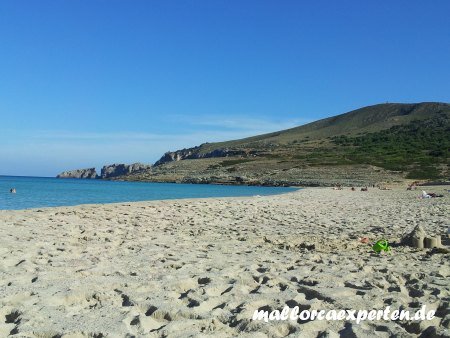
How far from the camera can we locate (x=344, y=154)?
95.8 m

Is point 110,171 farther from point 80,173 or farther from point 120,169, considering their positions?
point 80,173

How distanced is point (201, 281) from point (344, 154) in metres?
94.3

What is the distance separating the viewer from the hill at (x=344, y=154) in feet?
221

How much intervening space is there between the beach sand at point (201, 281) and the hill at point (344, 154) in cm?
5118

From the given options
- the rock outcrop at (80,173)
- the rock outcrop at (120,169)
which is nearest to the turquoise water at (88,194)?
the rock outcrop at (120,169)

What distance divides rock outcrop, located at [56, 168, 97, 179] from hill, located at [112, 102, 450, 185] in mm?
43669

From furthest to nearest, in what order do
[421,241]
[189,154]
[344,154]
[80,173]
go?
[80,173]
[189,154]
[344,154]
[421,241]

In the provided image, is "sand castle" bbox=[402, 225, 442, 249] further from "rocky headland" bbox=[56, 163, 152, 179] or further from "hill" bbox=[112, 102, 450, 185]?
"rocky headland" bbox=[56, 163, 152, 179]

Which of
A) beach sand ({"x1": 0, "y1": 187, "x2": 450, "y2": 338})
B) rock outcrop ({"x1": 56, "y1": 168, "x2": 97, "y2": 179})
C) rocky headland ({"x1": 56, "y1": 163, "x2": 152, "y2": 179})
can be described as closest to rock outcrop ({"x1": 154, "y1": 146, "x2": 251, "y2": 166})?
rocky headland ({"x1": 56, "y1": 163, "x2": 152, "y2": 179})

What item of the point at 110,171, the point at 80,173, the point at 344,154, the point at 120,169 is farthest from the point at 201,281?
the point at 80,173

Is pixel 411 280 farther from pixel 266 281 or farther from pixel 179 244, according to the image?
pixel 179 244

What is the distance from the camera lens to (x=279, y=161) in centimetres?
9256

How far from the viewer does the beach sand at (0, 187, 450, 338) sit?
4.06m

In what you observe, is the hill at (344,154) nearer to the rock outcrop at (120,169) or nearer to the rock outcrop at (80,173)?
the rock outcrop at (120,169)
